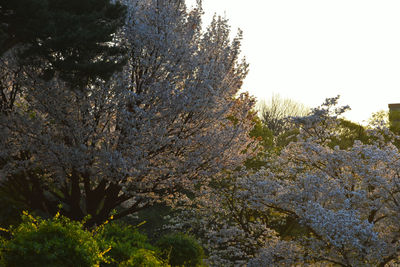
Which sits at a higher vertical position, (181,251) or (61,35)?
(61,35)

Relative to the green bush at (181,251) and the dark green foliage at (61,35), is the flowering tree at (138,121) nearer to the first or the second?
the dark green foliage at (61,35)

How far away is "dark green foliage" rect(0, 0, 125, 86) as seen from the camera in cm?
927

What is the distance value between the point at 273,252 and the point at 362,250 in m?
2.33

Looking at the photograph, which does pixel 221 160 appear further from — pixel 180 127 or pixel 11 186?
pixel 11 186

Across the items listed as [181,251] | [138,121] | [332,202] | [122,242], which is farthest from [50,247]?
[332,202]

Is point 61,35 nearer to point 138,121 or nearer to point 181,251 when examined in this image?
point 138,121

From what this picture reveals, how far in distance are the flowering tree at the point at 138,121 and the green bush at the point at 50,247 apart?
3.17 m

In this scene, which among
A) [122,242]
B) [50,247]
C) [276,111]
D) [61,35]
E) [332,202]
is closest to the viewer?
[50,247]

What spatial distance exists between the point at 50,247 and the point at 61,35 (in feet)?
16.7

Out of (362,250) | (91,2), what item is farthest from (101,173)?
(362,250)

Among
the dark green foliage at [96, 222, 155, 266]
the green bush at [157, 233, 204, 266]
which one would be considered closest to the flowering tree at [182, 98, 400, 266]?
the green bush at [157, 233, 204, 266]

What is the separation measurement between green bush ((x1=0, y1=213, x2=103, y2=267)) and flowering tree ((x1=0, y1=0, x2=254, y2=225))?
317 cm

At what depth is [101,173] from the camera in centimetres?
1089

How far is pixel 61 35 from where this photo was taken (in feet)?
31.1
